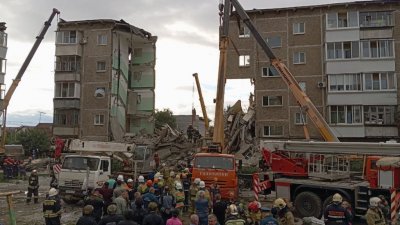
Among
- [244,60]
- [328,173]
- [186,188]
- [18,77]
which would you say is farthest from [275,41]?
[186,188]

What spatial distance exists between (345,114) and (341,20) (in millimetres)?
8369

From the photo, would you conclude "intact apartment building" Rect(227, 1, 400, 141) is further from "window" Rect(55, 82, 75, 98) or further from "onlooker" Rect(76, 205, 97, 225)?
"onlooker" Rect(76, 205, 97, 225)

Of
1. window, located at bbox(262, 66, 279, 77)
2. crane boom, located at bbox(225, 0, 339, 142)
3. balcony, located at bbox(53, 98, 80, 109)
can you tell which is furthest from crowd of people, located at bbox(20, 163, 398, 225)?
balcony, located at bbox(53, 98, 80, 109)

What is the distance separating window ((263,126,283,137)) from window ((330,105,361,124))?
14.7 feet

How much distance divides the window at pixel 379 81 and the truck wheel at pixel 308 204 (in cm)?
2275

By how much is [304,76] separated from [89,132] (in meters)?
22.3

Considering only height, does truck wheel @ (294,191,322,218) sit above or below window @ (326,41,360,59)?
below

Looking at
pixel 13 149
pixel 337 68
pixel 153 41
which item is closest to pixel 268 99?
pixel 337 68

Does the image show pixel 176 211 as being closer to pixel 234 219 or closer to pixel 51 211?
pixel 234 219

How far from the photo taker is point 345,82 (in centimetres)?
3716

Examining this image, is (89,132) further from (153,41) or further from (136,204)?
(136,204)

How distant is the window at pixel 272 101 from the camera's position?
129ft

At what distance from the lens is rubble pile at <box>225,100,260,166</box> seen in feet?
118

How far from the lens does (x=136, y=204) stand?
10562 millimetres
